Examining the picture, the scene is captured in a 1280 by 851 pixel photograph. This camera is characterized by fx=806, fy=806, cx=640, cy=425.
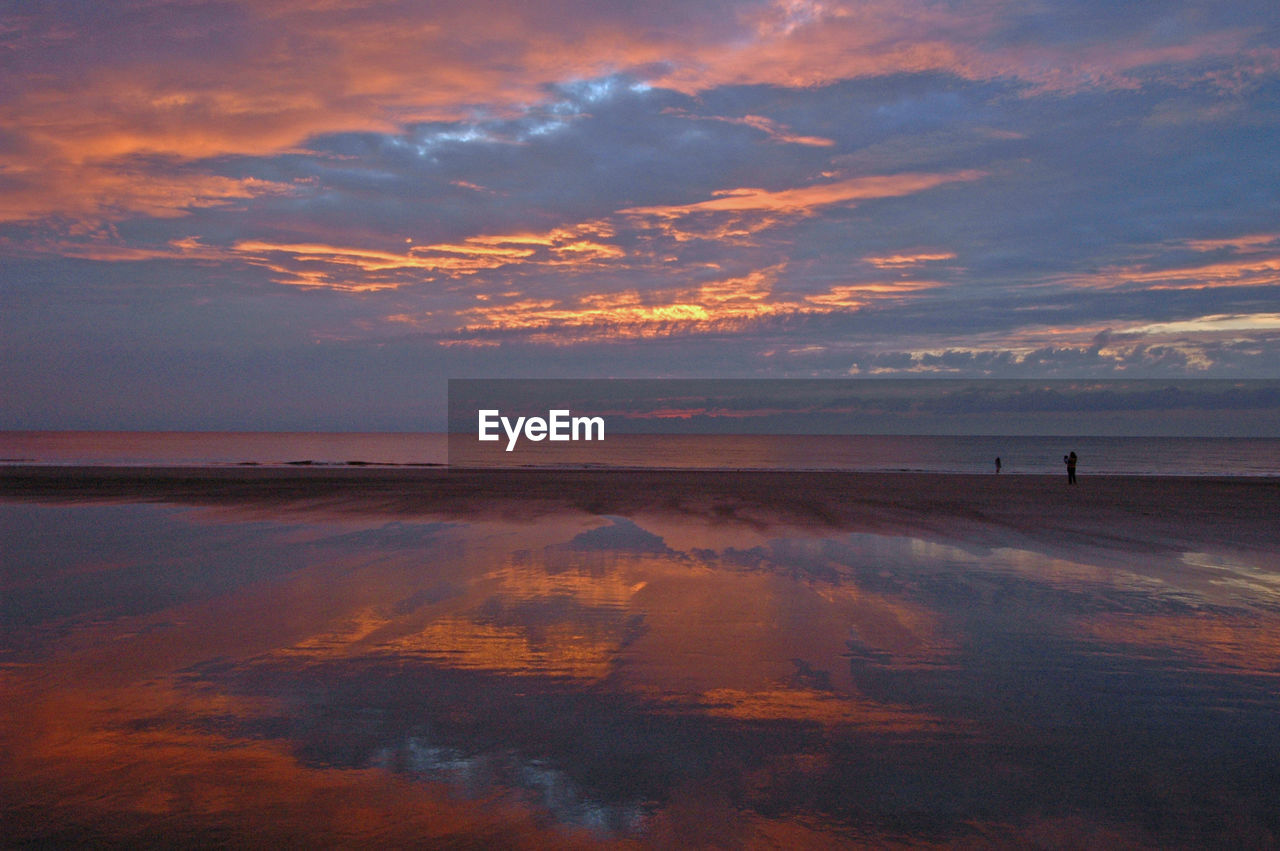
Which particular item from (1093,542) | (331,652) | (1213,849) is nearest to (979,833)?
(1213,849)

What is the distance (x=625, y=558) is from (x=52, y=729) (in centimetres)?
1019

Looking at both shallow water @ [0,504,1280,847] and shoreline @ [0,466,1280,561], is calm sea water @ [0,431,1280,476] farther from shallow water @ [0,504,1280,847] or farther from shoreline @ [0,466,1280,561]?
shallow water @ [0,504,1280,847]

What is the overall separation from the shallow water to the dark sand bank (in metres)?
7.58

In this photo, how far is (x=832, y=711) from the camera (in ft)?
23.4

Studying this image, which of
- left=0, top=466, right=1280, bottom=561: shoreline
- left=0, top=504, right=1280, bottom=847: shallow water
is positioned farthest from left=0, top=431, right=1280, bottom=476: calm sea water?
left=0, top=504, right=1280, bottom=847: shallow water

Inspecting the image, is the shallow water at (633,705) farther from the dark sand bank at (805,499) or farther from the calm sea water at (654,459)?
the calm sea water at (654,459)

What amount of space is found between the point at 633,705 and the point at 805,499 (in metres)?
A: 23.7

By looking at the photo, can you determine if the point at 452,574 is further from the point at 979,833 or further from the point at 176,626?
the point at 979,833

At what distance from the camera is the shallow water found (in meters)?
5.12

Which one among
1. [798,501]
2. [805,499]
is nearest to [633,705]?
[798,501]

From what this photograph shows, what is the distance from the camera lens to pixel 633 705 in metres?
7.21

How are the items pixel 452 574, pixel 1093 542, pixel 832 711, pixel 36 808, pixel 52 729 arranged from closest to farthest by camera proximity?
1. pixel 36 808
2. pixel 52 729
3. pixel 832 711
4. pixel 452 574
5. pixel 1093 542

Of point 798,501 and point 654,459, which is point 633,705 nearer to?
point 798,501

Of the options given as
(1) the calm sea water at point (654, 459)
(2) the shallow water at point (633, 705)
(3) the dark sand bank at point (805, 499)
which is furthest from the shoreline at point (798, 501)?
(1) the calm sea water at point (654, 459)
